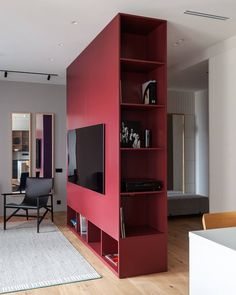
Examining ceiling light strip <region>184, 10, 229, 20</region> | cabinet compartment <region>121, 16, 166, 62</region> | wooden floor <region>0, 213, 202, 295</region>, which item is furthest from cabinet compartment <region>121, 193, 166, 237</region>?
ceiling light strip <region>184, 10, 229, 20</region>

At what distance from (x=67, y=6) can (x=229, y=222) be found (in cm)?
247

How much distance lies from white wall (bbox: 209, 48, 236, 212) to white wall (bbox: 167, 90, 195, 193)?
8.78 ft

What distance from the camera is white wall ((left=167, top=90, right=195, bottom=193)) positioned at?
7.16 m

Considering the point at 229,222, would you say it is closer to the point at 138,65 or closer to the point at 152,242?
the point at 152,242

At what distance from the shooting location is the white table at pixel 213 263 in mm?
1600

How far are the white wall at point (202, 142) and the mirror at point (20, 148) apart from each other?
368cm

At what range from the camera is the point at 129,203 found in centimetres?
381

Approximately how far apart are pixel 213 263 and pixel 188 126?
18.8 feet

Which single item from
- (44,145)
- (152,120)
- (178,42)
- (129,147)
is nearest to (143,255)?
(129,147)

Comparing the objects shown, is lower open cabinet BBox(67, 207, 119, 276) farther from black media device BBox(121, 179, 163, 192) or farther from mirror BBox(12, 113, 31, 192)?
mirror BBox(12, 113, 31, 192)

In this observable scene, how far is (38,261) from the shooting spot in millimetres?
3754

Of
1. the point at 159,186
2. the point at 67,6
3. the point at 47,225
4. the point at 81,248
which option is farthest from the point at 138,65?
the point at 47,225

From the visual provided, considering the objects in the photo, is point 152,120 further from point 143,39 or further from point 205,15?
point 205,15

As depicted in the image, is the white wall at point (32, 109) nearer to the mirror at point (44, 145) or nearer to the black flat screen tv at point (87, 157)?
the mirror at point (44, 145)
